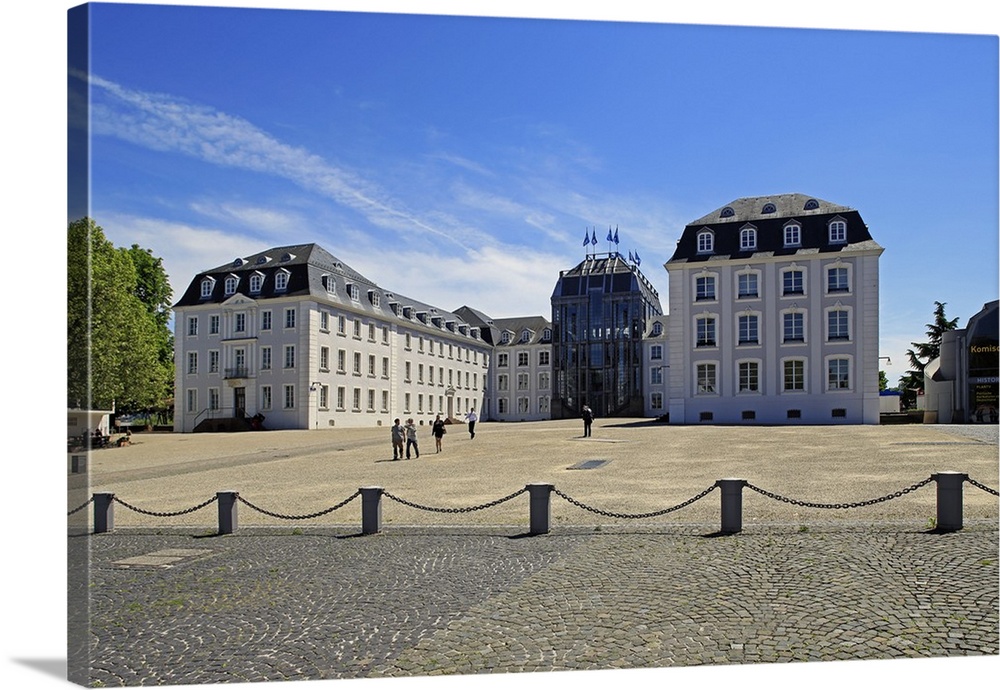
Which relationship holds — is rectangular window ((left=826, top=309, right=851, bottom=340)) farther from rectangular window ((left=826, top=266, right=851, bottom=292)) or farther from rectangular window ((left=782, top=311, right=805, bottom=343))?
rectangular window ((left=782, top=311, right=805, bottom=343))

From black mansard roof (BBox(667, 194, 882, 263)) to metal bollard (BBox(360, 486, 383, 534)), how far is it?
34.5 m

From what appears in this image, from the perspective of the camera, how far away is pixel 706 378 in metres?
43.1

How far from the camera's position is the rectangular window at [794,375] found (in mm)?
41344

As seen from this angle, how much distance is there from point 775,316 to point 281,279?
80.2 ft

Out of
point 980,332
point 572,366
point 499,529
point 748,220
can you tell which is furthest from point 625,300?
point 499,529

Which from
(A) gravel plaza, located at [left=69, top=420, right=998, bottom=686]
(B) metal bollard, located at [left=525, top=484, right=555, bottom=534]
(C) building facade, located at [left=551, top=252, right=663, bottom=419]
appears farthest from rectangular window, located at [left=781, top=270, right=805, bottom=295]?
(B) metal bollard, located at [left=525, top=484, right=555, bottom=534]

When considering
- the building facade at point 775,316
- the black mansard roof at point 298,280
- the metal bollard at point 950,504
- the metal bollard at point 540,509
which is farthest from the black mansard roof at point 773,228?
the metal bollard at point 540,509

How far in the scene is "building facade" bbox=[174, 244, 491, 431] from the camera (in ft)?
141

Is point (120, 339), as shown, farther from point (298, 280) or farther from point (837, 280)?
point (837, 280)

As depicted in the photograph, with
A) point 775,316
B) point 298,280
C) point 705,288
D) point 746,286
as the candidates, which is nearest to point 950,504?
point 775,316

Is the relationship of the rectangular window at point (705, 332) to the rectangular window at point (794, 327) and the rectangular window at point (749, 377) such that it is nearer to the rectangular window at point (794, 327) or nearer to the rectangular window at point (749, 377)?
the rectangular window at point (749, 377)

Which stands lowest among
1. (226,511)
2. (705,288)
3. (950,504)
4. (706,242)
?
(226,511)

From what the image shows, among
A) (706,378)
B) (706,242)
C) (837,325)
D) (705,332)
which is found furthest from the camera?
(706,242)

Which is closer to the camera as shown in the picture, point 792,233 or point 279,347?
point 792,233
